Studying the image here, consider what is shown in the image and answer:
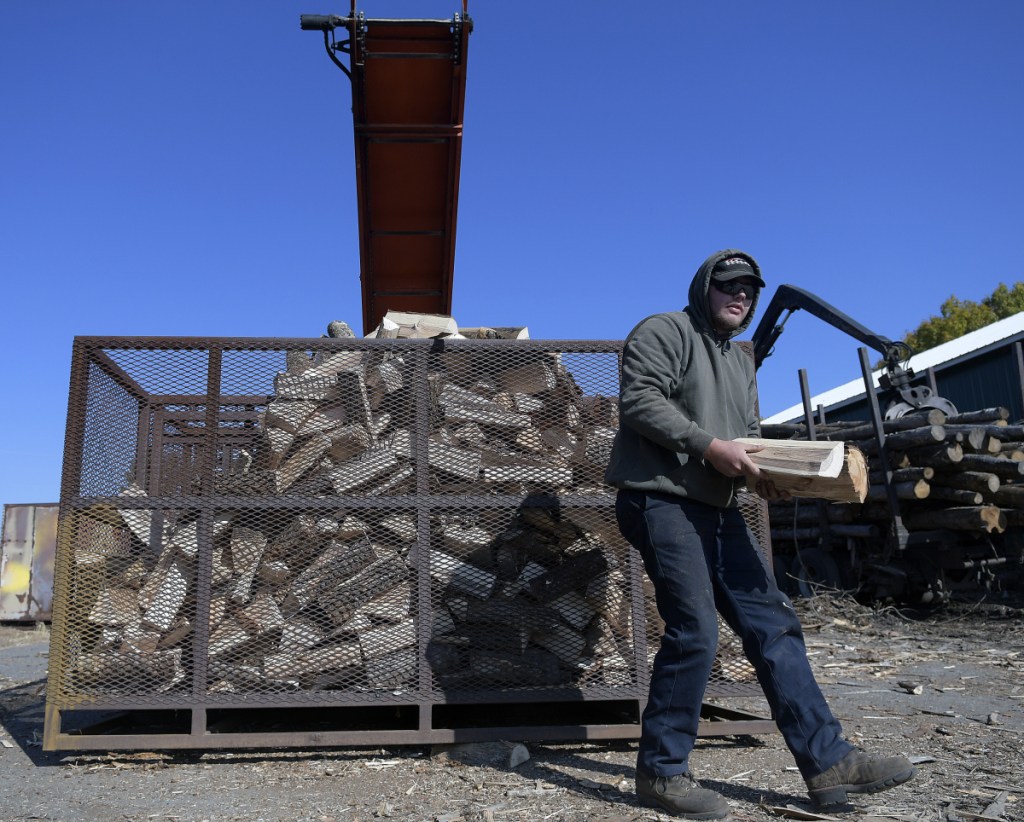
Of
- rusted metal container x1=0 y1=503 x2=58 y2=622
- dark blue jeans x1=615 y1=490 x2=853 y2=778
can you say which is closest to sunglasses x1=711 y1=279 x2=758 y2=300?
dark blue jeans x1=615 y1=490 x2=853 y2=778

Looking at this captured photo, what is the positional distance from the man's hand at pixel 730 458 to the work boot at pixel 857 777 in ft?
3.65

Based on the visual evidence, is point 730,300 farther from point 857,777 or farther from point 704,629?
point 857,777

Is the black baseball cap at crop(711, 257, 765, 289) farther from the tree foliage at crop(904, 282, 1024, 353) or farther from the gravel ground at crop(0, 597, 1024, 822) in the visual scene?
the tree foliage at crop(904, 282, 1024, 353)

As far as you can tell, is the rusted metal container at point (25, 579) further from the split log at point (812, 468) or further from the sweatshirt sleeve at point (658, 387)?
the split log at point (812, 468)

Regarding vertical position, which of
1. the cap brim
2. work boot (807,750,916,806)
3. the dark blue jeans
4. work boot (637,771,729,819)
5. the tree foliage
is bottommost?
work boot (637,771,729,819)

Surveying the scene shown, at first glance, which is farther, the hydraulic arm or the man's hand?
the hydraulic arm

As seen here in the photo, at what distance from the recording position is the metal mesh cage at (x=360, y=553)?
4.25 metres

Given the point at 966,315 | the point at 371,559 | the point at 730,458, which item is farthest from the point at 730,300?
the point at 966,315

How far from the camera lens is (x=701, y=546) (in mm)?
3477

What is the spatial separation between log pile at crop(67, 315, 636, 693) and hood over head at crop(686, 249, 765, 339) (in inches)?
41.4

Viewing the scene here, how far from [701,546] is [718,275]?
1.08m

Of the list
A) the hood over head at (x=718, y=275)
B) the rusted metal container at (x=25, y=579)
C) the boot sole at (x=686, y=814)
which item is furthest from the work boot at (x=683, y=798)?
the rusted metal container at (x=25, y=579)

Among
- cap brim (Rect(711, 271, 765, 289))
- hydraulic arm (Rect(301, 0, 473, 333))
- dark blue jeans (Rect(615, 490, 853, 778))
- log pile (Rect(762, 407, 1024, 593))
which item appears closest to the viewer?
dark blue jeans (Rect(615, 490, 853, 778))

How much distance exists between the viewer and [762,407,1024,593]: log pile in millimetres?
9289
